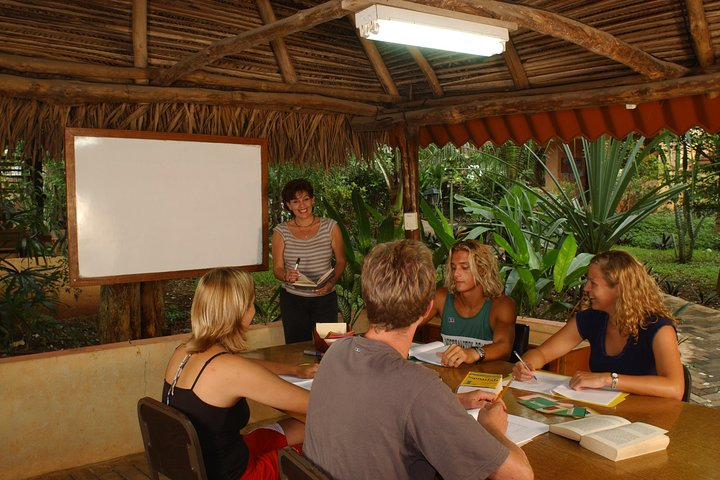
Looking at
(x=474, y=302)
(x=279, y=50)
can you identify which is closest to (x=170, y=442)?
(x=474, y=302)

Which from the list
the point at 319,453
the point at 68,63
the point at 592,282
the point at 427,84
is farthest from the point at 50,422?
the point at 427,84

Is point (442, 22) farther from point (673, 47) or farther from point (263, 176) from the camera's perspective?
point (263, 176)

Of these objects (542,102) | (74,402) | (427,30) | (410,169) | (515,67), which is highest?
(515,67)

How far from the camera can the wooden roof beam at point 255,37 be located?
3.26 meters

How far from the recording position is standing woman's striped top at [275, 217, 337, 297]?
4.55m

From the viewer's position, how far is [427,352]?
3080mm

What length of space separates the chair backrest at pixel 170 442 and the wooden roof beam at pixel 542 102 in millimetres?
3331

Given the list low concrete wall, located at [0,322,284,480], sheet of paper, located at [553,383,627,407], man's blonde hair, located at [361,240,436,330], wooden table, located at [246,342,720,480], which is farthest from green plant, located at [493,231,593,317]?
man's blonde hair, located at [361,240,436,330]

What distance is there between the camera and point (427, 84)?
17.2 ft

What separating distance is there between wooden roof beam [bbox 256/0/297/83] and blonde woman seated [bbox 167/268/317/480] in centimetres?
268

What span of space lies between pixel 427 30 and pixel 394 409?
2.15 metres

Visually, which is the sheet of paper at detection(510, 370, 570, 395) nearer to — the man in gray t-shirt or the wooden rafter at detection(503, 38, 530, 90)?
the man in gray t-shirt

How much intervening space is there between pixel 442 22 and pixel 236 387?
77.5 inches

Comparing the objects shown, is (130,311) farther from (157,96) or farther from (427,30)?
(427,30)
